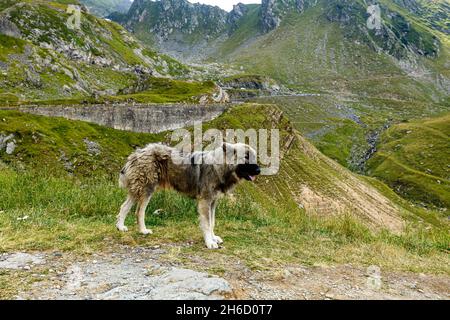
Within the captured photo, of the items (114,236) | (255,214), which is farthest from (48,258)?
(255,214)

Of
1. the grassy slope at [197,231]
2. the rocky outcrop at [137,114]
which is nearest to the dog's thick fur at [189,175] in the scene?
the grassy slope at [197,231]

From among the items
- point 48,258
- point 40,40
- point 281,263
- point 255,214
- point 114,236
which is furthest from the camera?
point 40,40

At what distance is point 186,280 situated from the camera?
6555 mm

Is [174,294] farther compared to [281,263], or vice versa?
[281,263]

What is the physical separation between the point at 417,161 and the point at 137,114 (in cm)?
12836

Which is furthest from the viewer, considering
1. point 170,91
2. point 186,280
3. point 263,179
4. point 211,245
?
point 170,91

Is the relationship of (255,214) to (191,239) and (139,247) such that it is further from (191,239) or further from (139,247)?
(139,247)

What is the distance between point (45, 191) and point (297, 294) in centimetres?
999

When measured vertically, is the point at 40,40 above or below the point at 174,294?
above

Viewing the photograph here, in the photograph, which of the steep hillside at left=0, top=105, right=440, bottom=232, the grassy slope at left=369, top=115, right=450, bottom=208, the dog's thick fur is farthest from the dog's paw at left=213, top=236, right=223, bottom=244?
the grassy slope at left=369, top=115, right=450, bottom=208

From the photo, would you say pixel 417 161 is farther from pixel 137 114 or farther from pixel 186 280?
pixel 186 280

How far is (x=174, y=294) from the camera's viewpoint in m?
6.02

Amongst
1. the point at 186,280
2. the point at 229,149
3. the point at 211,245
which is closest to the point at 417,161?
the point at 229,149

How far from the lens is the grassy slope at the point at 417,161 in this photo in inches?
4956
